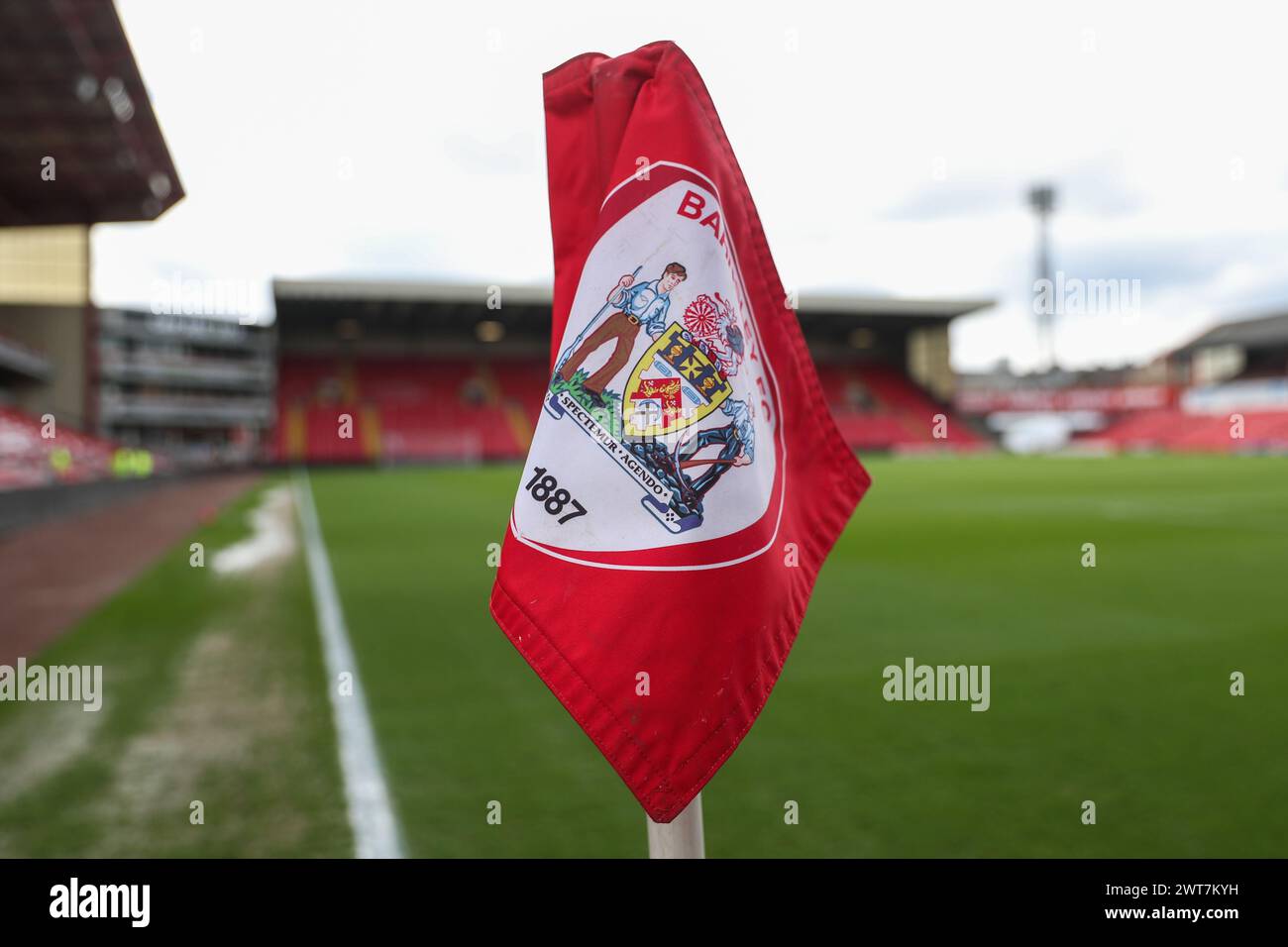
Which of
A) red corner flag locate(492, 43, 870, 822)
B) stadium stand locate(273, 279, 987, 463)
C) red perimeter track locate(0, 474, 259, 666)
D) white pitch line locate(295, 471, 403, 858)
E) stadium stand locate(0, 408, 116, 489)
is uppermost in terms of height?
stadium stand locate(273, 279, 987, 463)

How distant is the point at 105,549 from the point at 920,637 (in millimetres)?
9630

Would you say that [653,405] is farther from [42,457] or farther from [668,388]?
[42,457]

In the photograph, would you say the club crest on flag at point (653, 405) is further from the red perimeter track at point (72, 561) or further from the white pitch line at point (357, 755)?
the red perimeter track at point (72, 561)

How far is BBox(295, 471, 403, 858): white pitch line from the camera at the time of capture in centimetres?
257

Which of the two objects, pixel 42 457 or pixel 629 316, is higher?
pixel 42 457

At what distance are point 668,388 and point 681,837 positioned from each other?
54 centimetres

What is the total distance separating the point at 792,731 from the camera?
3520 mm

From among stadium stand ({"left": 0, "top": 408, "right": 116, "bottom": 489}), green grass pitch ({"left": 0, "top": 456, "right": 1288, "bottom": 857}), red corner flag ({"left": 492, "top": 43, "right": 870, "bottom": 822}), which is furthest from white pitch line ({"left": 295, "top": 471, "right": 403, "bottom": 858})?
stadium stand ({"left": 0, "top": 408, "right": 116, "bottom": 489})

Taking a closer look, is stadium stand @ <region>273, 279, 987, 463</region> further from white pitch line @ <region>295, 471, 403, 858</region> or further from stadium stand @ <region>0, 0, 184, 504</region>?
white pitch line @ <region>295, 471, 403, 858</region>

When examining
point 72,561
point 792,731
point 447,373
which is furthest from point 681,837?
point 447,373

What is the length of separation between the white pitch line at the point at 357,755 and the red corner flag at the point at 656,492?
178 cm

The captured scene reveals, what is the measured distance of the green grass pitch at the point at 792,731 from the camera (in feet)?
8.52

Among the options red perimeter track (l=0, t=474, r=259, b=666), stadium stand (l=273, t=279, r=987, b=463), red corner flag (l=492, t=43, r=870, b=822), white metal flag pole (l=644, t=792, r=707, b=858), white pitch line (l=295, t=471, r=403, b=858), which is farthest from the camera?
stadium stand (l=273, t=279, r=987, b=463)
